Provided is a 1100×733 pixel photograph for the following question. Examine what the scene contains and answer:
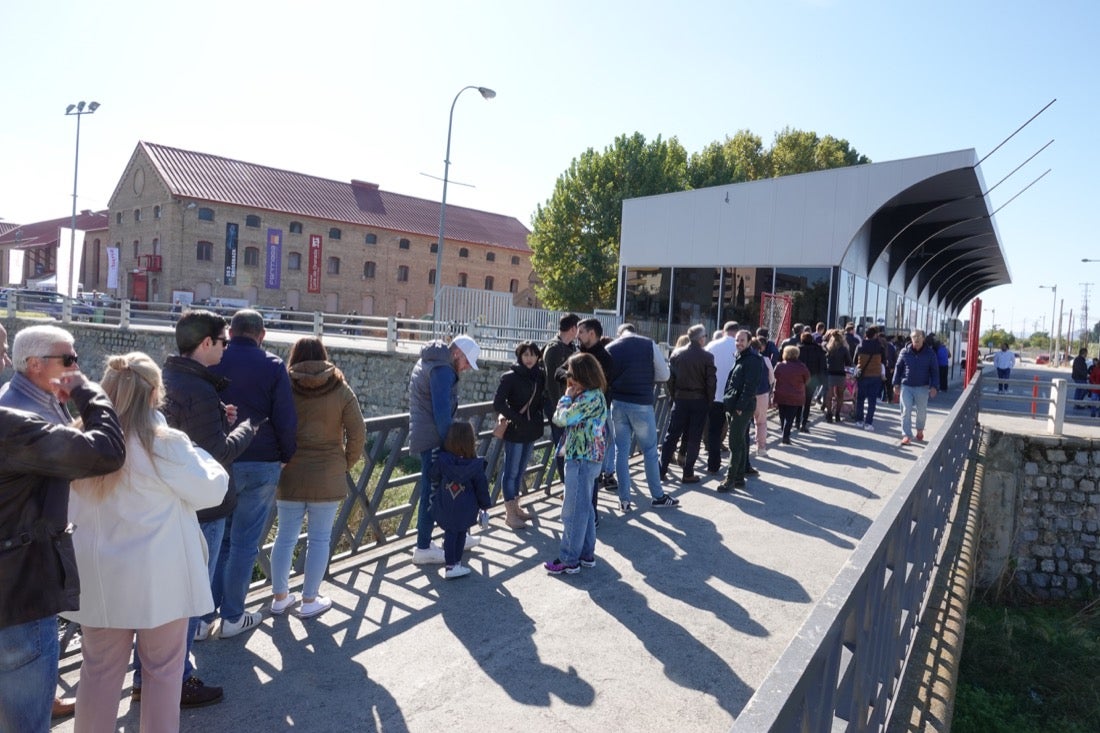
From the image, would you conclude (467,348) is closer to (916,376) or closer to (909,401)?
(916,376)

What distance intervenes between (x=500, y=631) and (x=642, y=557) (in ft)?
6.17

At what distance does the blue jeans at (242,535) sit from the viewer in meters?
4.27

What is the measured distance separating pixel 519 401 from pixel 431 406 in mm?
1099

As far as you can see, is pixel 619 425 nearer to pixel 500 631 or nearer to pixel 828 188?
pixel 500 631

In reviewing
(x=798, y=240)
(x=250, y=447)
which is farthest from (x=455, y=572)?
(x=798, y=240)

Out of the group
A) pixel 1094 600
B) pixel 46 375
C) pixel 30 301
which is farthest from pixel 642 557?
pixel 30 301

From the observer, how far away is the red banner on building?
49.0 metres

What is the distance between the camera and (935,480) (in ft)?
17.3

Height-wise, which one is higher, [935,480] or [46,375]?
[46,375]

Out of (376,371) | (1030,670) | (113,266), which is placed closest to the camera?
(1030,670)

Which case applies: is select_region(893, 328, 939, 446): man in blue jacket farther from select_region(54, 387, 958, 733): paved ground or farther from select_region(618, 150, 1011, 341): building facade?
select_region(54, 387, 958, 733): paved ground

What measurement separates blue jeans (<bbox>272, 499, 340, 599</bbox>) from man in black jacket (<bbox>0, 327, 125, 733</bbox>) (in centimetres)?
196

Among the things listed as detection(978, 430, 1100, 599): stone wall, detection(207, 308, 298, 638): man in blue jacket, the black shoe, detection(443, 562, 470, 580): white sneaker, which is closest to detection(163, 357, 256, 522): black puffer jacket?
detection(207, 308, 298, 638): man in blue jacket

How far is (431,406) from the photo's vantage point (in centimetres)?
585
